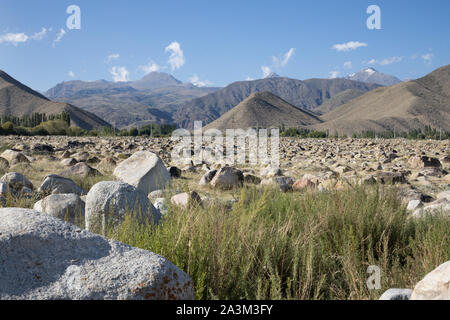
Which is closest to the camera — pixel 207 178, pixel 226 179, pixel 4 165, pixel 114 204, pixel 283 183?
pixel 114 204

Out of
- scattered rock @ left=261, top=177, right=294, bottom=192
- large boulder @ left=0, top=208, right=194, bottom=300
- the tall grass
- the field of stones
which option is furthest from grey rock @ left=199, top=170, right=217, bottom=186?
large boulder @ left=0, top=208, right=194, bottom=300

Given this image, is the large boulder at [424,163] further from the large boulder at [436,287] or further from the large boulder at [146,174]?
the large boulder at [436,287]

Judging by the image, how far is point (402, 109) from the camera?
13300 cm

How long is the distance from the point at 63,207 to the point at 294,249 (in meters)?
3.56

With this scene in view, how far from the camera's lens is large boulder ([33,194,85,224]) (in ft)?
16.6

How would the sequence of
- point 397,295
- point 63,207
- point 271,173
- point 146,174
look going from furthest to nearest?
point 271,173
point 146,174
point 63,207
point 397,295

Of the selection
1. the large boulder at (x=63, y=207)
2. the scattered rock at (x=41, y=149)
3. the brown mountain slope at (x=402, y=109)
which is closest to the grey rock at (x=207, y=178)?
the large boulder at (x=63, y=207)

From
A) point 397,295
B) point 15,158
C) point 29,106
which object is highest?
point 29,106

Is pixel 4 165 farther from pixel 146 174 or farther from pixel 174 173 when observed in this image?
pixel 146 174

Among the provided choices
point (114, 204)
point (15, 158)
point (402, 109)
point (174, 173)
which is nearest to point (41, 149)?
point (15, 158)

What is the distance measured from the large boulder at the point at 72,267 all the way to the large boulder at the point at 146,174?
549 cm

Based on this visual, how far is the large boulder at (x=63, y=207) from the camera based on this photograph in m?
5.07
